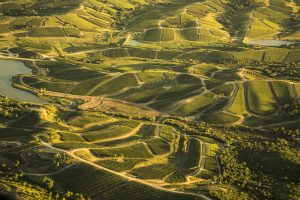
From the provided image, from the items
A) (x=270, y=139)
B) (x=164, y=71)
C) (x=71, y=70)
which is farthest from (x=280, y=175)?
(x=71, y=70)

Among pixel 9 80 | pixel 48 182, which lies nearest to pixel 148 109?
pixel 9 80

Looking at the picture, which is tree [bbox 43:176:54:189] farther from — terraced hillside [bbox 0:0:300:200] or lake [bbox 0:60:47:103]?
lake [bbox 0:60:47:103]

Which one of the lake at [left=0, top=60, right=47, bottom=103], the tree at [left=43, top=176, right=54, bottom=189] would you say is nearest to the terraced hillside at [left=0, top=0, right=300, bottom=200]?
the tree at [left=43, top=176, right=54, bottom=189]

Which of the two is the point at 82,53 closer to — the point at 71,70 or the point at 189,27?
the point at 71,70

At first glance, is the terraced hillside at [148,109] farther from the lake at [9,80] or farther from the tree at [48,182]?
the lake at [9,80]

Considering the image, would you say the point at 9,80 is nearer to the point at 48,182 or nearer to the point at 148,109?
the point at 148,109

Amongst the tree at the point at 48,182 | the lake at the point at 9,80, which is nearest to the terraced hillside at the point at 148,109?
the tree at the point at 48,182
